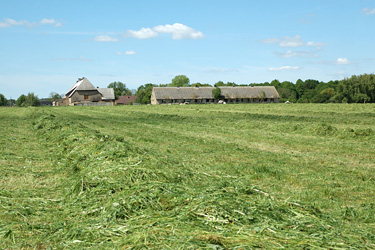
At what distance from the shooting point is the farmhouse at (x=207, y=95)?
103 meters

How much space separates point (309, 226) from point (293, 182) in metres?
3.07

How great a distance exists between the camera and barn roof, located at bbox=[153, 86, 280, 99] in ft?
339

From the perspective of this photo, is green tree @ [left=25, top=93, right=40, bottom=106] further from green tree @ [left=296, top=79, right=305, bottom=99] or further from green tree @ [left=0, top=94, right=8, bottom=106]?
green tree @ [left=296, top=79, right=305, bottom=99]

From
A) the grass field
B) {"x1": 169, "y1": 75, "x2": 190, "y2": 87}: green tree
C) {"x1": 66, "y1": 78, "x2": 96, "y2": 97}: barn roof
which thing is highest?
{"x1": 169, "y1": 75, "x2": 190, "y2": 87}: green tree

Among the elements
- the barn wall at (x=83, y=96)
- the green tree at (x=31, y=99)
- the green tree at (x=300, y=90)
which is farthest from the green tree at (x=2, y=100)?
the green tree at (x=300, y=90)

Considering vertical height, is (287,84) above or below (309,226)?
above

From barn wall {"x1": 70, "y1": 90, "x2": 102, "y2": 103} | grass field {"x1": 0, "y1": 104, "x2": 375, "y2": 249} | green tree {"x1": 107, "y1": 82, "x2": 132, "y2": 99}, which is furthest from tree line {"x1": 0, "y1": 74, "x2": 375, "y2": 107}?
grass field {"x1": 0, "y1": 104, "x2": 375, "y2": 249}

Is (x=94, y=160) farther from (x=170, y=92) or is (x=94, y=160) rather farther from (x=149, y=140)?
(x=170, y=92)

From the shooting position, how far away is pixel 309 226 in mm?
4477

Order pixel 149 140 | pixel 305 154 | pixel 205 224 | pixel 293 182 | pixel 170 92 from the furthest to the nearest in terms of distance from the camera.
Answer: pixel 170 92
pixel 149 140
pixel 305 154
pixel 293 182
pixel 205 224

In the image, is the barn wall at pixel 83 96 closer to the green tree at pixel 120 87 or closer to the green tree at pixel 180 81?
the green tree at pixel 180 81

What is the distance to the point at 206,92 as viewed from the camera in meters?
106

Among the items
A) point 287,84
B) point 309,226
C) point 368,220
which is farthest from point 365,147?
point 287,84

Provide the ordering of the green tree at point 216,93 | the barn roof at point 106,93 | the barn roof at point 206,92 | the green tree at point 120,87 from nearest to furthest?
the barn roof at point 206,92 < the green tree at point 216,93 < the barn roof at point 106,93 < the green tree at point 120,87
